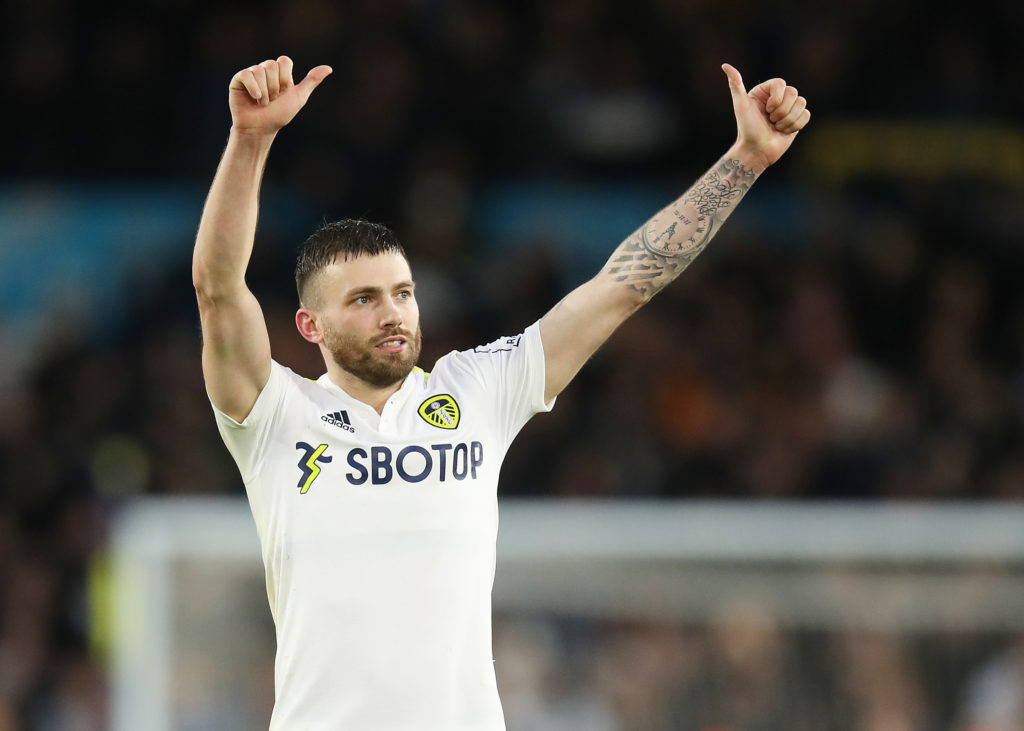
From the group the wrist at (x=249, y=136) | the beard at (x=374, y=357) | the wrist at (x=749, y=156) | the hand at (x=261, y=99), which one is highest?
the hand at (x=261, y=99)

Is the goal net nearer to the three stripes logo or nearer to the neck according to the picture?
the neck

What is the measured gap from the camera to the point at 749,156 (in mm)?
4773

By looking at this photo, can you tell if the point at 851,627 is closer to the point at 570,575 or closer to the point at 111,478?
the point at 570,575

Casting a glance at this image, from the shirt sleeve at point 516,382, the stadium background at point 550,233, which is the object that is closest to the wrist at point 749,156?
the shirt sleeve at point 516,382

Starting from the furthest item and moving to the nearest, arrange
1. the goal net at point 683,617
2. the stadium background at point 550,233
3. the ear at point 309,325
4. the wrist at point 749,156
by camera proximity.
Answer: the stadium background at point 550,233
the goal net at point 683,617
the wrist at point 749,156
the ear at point 309,325

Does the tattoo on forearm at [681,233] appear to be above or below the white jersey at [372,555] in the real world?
above

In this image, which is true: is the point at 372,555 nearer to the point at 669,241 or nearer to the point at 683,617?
the point at 669,241

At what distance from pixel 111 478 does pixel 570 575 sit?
300cm

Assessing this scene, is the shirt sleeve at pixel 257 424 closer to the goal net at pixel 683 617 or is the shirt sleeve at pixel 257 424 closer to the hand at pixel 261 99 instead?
the hand at pixel 261 99

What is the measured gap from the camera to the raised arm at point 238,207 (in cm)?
408

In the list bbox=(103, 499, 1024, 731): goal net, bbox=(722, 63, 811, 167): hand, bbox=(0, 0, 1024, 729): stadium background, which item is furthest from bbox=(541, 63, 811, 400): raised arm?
bbox=(0, 0, 1024, 729): stadium background

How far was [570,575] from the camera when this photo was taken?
8.58 meters

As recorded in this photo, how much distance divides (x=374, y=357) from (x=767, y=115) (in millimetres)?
1407

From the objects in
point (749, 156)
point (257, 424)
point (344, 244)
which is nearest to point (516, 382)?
point (344, 244)
